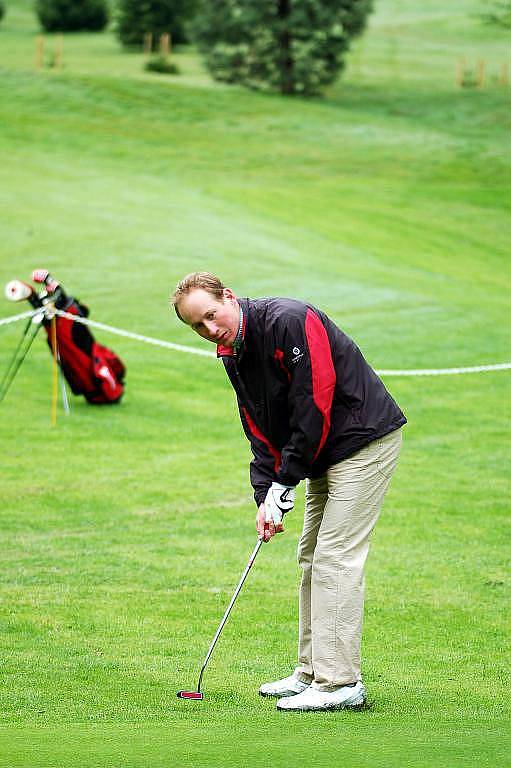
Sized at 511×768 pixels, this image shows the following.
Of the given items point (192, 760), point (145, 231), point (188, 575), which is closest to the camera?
point (192, 760)

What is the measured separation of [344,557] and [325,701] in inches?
25.8

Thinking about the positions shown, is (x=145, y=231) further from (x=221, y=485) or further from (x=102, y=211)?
(x=221, y=485)

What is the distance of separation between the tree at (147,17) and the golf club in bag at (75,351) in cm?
5249

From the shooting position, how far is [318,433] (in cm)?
510

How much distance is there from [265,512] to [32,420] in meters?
8.27

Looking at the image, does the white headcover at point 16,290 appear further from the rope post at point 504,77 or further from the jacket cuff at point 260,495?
the rope post at point 504,77

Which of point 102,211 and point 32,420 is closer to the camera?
point 32,420

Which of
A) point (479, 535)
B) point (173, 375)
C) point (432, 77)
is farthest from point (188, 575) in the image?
point (432, 77)

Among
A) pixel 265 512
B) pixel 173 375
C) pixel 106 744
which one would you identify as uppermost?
pixel 265 512

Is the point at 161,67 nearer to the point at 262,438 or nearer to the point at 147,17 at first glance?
the point at 147,17

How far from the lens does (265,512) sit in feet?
17.4

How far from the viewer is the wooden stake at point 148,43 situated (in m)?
60.5

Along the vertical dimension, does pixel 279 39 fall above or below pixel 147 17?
below

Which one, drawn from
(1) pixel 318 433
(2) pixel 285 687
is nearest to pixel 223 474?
(2) pixel 285 687
